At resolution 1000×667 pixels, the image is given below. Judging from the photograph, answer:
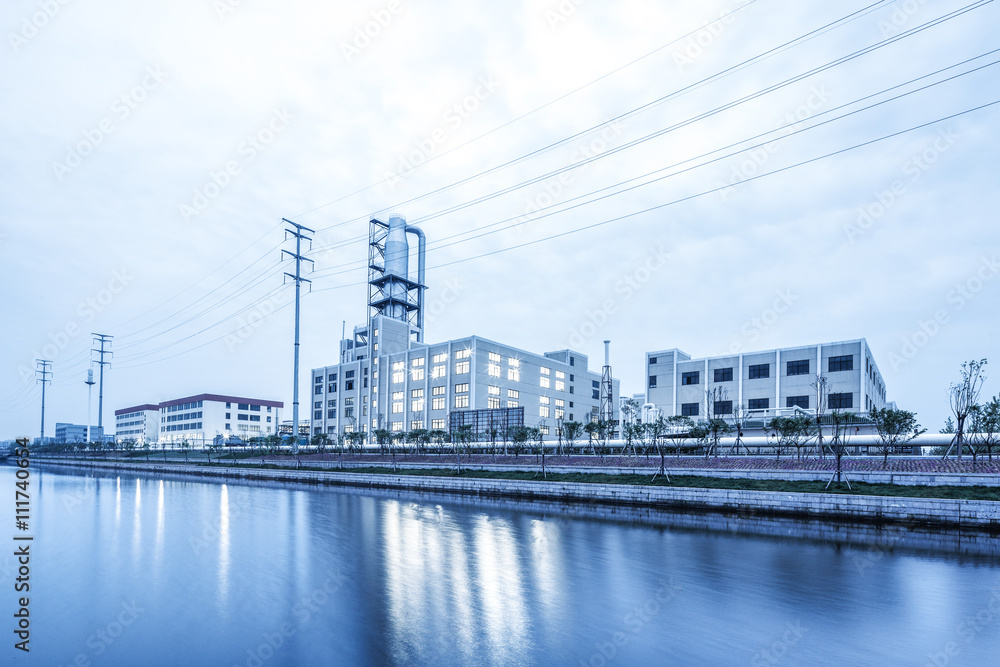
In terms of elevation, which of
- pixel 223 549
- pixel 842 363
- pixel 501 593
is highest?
pixel 842 363

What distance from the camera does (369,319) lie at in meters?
106

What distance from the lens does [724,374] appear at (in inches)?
2680

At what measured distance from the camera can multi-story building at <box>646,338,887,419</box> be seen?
198 ft

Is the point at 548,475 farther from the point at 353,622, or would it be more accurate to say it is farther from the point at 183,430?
the point at 183,430

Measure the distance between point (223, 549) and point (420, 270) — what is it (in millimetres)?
99826

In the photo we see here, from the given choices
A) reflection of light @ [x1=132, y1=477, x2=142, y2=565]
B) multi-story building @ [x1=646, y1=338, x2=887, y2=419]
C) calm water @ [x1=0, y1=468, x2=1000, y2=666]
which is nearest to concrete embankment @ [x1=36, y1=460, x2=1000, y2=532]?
calm water @ [x1=0, y1=468, x2=1000, y2=666]

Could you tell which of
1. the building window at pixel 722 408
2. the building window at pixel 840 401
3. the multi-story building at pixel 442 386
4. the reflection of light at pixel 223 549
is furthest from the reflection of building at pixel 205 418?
the building window at pixel 840 401

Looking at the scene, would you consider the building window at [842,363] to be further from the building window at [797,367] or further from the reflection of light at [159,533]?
the reflection of light at [159,533]

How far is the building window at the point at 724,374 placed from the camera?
222 ft

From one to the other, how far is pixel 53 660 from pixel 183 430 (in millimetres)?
160764

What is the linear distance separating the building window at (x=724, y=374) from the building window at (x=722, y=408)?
302cm

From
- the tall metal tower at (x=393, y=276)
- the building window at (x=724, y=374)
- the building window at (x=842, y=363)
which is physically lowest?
the building window at (x=724, y=374)

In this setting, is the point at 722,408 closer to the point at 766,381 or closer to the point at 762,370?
A: the point at 766,381

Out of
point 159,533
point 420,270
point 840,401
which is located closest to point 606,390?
point 840,401
